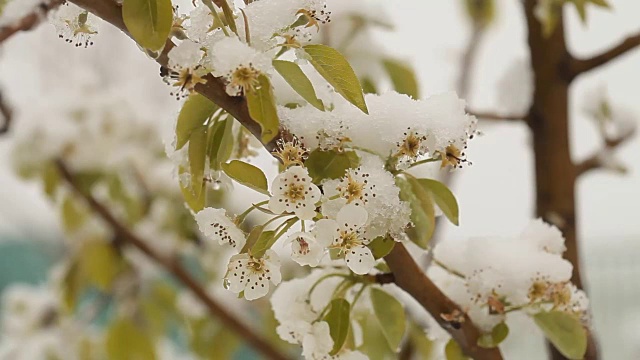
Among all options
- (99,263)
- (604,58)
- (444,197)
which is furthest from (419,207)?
(99,263)

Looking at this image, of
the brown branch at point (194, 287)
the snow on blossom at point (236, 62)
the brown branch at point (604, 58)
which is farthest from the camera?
the brown branch at point (194, 287)

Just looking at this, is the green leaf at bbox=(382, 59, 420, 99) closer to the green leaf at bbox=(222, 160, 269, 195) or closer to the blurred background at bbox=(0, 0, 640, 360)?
the green leaf at bbox=(222, 160, 269, 195)

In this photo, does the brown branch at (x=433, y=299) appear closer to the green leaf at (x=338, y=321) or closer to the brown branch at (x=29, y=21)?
the green leaf at (x=338, y=321)

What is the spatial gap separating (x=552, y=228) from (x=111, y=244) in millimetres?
529

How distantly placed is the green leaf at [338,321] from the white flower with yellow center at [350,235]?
40 mm

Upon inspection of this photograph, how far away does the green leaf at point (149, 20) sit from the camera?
0.19 metres

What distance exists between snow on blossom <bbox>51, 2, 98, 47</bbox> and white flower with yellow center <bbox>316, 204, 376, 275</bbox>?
A: 0.09 m

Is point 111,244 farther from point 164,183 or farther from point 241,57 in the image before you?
point 241,57

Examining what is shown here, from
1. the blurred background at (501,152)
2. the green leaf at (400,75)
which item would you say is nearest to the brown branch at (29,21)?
the green leaf at (400,75)

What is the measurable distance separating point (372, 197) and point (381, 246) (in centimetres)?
2

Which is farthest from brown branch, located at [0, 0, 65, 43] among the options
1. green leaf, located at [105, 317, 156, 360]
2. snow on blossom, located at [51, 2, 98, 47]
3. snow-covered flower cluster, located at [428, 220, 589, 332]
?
green leaf, located at [105, 317, 156, 360]

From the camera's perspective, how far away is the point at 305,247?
202 millimetres

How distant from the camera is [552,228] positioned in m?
0.28

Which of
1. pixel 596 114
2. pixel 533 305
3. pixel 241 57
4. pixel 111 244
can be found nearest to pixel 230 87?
pixel 241 57
